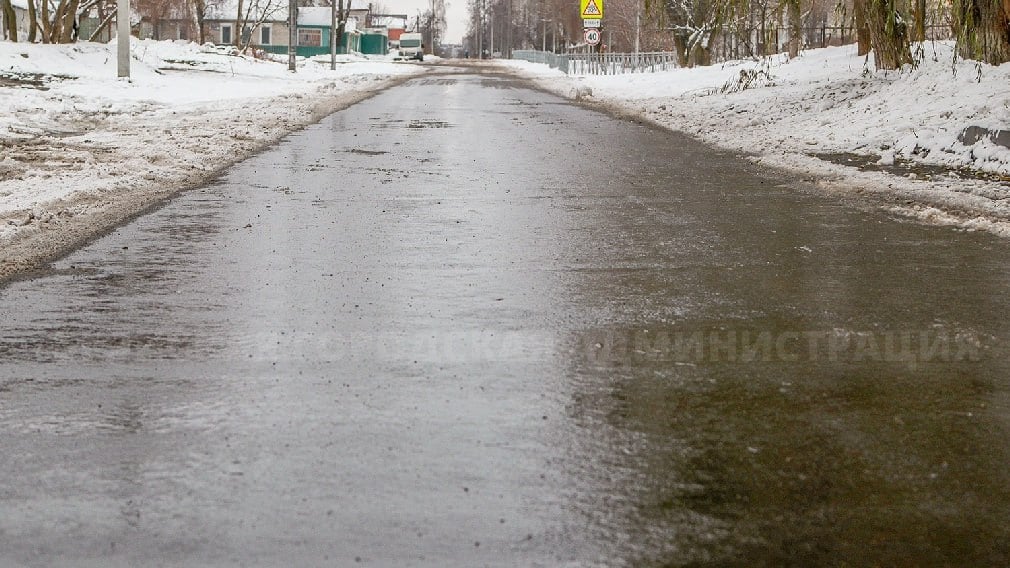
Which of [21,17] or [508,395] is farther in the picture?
[21,17]

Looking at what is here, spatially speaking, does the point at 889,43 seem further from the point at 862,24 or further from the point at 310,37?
the point at 310,37

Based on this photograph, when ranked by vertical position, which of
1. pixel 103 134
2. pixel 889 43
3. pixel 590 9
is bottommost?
pixel 103 134

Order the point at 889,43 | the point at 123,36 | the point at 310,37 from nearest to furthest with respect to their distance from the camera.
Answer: the point at 889,43 → the point at 123,36 → the point at 310,37

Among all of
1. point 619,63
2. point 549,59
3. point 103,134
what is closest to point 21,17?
point 549,59

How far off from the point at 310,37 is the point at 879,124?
358 feet

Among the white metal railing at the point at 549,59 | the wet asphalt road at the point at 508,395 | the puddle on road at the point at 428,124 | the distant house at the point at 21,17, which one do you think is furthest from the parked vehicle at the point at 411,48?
the wet asphalt road at the point at 508,395

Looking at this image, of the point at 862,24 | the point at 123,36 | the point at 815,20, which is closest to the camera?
the point at 862,24

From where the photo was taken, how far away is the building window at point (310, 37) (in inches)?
4818

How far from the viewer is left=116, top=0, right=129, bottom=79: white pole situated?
3183 cm

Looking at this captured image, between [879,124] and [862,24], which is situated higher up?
[862,24]

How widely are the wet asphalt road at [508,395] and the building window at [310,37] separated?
11574 centimetres

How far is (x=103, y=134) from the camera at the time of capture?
59.7ft

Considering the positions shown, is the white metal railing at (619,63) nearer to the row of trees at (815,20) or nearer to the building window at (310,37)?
the row of trees at (815,20)

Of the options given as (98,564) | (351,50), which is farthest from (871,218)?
(351,50)
